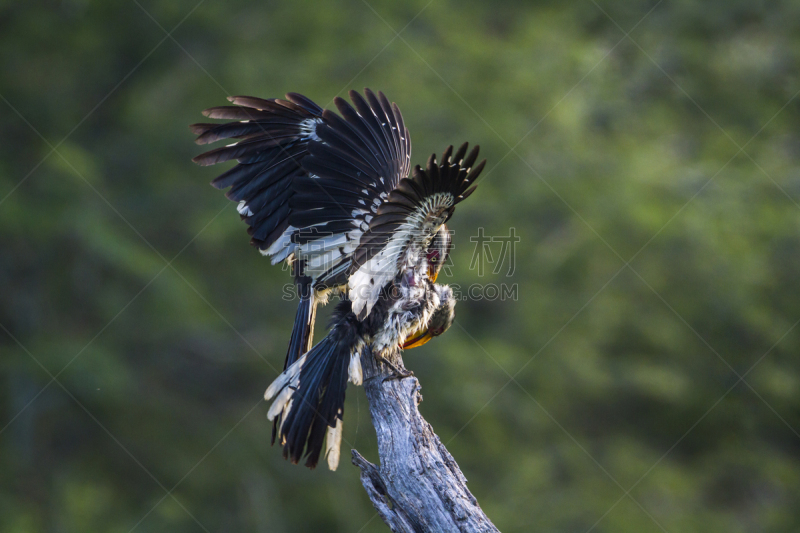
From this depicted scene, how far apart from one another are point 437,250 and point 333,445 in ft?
3.96

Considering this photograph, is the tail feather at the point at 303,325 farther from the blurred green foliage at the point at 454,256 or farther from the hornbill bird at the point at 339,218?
the blurred green foliage at the point at 454,256

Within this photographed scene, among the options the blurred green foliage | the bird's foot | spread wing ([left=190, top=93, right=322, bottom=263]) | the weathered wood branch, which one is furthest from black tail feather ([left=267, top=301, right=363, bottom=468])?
the blurred green foliage

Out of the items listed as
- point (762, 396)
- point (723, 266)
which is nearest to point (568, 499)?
point (762, 396)

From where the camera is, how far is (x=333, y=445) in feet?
10.5

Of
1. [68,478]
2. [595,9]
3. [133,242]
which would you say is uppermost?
[595,9]

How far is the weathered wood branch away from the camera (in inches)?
94.5

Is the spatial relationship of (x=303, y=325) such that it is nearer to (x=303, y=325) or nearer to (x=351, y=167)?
(x=303, y=325)

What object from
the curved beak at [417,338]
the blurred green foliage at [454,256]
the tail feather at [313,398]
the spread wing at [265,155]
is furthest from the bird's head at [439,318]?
the blurred green foliage at [454,256]

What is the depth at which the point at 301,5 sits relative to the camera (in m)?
6.39

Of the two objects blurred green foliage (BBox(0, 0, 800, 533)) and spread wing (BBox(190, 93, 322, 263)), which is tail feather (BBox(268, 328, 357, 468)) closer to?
spread wing (BBox(190, 93, 322, 263))

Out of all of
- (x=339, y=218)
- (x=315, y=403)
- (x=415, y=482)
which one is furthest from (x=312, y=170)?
(x=415, y=482)

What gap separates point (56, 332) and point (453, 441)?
419 cm

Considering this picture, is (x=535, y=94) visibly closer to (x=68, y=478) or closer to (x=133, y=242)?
(x=133, y=242)

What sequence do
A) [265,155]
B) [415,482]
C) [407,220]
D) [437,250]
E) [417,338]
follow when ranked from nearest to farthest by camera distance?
[415,482]
[407,220]
[437,250]
[265,155]
[417,338]
